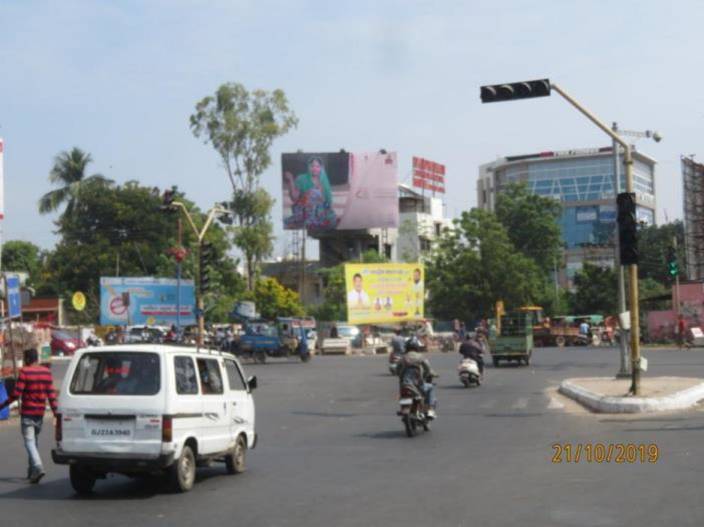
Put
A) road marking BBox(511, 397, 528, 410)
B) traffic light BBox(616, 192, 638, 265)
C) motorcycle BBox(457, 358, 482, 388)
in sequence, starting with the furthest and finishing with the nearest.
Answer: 1. motorcycle BBox(457, 358, 482, 388)
2. road marking BBox(511, 397, 528, 410)
3. traffic light BBox(616, 192, 638, 265)

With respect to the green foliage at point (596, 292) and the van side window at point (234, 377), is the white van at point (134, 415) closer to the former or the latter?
the van side window at point (234, 377)

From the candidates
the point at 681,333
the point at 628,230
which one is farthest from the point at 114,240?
the point at 628,230

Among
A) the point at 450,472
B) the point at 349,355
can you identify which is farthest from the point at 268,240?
the point at 450,472

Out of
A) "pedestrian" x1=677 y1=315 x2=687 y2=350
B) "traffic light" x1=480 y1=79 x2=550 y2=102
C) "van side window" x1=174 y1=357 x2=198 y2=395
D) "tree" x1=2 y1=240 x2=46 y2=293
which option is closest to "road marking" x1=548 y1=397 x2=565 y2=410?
"traffic light" x1=480 y1=79 x2=550 y2=102

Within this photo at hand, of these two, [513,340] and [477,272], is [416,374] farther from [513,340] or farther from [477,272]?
[477,272]

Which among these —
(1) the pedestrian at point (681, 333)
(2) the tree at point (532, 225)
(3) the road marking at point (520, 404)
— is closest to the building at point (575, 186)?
(2) the tree at point (532, 225)

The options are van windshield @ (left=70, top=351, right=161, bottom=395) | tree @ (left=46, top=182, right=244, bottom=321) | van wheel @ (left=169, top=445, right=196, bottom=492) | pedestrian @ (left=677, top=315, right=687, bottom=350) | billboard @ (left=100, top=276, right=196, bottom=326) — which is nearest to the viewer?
van wheel @ (left=169, top=445, right=196, bottom=492)

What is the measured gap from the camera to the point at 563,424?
1880 cm

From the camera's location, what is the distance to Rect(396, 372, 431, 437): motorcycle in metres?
17.4

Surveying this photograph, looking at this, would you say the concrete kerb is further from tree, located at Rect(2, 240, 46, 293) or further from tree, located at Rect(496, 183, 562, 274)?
tree, located at Rect(2, 240, 46, 293)

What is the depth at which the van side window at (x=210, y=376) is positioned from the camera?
12355 millimetres

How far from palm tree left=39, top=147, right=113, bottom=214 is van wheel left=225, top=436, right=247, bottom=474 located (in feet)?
254

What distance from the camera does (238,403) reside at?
529 inches

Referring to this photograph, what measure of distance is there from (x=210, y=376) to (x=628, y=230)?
38.4 ft
